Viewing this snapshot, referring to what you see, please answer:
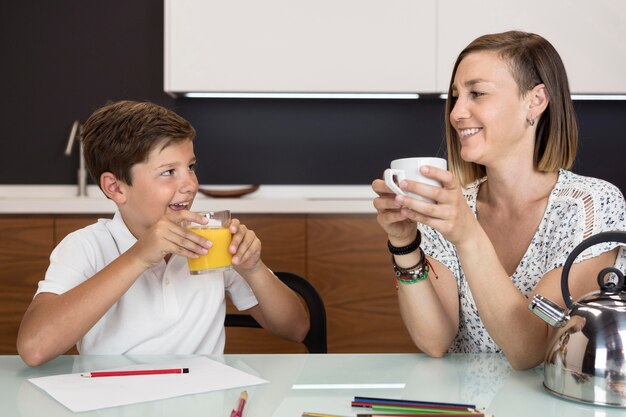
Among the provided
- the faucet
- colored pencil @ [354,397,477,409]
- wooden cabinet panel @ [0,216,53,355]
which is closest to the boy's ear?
colored pencil @ [354,397,477,409]

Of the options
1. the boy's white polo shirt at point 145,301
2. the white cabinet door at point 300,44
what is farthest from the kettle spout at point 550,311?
the white cabinet door at point 300,44

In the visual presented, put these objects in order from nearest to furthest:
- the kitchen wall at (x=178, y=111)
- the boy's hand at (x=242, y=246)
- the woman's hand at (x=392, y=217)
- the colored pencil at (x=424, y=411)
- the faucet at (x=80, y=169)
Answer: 1. the colored pencil at (x=424, y=411)
2. the woman's hand at (x=392, y=217)
3. the boy's hand at (x=242, y=246)
4. the faucet at (x=80, y=169)
5. the kitchen wall at (x=178, y=111)

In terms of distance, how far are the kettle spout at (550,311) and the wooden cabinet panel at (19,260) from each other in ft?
7.64

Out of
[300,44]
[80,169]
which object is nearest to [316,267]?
[300,44]

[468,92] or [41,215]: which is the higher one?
[468,92]

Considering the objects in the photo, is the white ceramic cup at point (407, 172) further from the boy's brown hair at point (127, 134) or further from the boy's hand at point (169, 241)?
the boy's brown hair at point (127, 134)

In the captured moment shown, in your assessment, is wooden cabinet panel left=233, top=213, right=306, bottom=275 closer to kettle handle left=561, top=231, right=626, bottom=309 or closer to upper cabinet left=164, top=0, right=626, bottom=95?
upper cabinet left=164, top=0, right=626, bottom=95

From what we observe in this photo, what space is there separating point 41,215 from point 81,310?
1.80m

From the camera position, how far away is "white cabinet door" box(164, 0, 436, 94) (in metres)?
3.14

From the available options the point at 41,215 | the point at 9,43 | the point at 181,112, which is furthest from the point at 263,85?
the point at 9,43

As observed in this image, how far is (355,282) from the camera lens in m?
2.96

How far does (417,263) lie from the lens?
4.24 ft

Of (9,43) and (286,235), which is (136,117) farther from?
(9,43)

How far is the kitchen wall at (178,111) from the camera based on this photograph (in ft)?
11.6
